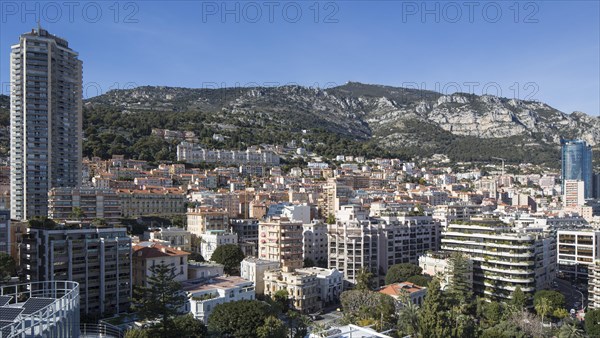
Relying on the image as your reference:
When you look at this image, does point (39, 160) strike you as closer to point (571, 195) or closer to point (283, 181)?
point (283, 181)

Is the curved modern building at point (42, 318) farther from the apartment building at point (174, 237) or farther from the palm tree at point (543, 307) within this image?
the apartment building at point (174, 237)

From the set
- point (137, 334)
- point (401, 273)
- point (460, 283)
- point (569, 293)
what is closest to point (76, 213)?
point (137, 334)

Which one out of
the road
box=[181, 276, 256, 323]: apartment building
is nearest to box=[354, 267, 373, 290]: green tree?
box=[181, 276, 256, 323]: apartment building

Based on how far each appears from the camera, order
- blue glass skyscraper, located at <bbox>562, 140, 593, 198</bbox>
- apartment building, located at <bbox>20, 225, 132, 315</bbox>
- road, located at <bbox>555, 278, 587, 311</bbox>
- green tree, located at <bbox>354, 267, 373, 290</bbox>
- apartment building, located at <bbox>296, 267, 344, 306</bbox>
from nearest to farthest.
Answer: apartment building, located at <bbox>20, 225, 132, 315</bbox> → green tree, located at <bbox>354, 267, 373, 290</bbox> → apartment building, located at <bbox>296, 267, 344, 306</bbox> → road, located at <bbox>555, 278, 587, 311</bbox> → blue glass skyscraper, located at <bbox>562, 140, 593, 198</bbox>

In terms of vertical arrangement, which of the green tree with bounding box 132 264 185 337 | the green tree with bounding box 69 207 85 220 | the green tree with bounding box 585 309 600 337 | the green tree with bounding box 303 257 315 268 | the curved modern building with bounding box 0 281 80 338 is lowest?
the green tree with bounding box 585 309 600 337

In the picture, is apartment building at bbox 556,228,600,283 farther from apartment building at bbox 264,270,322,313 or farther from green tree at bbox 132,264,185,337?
green tree at bbox 132,264,185,337

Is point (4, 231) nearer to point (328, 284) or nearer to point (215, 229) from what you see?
point (215, 229)

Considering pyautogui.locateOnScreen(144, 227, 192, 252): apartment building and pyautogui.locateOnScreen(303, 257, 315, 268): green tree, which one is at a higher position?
pyautogui.locateOnScreen(144, 227, 192, 252): apartment building

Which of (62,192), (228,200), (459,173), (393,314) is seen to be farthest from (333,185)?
(459,173)
